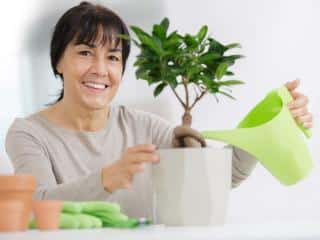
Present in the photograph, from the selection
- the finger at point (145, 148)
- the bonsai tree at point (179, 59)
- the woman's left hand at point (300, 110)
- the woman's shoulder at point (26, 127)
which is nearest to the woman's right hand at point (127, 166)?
the finger at point (145, 148)

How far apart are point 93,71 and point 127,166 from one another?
63 centimetres

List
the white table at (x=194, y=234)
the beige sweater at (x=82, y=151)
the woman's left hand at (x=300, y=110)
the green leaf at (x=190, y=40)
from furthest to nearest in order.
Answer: the beige sweater at (x=82, y=151) < the woman's left hand at (x=300, y=110) < the green leaf at (x=190, y=40) < the white table at (x=194, y=234)

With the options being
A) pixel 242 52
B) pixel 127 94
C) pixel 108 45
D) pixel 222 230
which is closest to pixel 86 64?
pixel 108 45

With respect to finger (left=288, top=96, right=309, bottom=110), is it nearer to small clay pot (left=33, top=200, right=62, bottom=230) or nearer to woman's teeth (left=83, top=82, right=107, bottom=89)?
small clay pot (left=33, top=200, right=62, bottom=230)

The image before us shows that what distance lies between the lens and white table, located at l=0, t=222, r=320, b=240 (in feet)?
2.47

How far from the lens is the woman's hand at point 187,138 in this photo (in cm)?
→ 96

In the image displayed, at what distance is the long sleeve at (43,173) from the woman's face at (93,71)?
0.56 ft

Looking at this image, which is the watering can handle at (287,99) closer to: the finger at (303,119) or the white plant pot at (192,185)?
the finger at (303,119)

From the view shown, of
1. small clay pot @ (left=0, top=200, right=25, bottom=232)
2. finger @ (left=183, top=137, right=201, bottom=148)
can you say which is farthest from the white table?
finger @ (left=183, top=137, right=201, bottom=148)

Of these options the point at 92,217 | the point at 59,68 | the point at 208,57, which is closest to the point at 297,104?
the point at 208,57

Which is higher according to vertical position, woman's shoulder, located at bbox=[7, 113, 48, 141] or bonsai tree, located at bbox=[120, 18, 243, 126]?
bonsai tree, located at bbox=[120, 18, 243, 126]

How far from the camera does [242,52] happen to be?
2113mm

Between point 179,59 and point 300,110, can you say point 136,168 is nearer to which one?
point 179,59

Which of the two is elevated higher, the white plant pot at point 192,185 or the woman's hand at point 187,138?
the woman's hand at point 187,138
